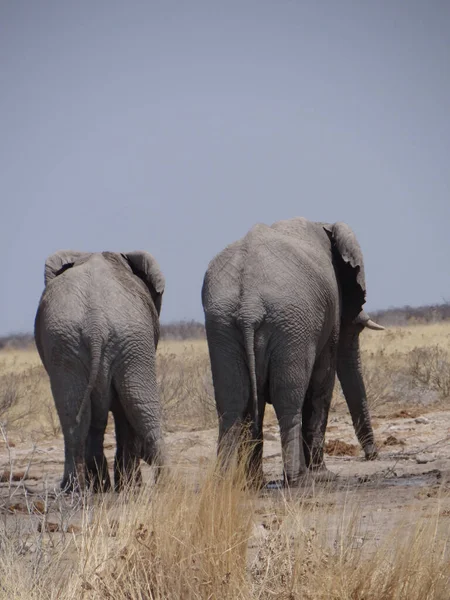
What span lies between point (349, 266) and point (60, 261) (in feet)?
8.57

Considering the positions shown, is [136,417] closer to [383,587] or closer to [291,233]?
[291,233]

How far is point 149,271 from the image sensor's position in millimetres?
10758

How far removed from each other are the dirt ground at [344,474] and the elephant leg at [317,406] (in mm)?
389

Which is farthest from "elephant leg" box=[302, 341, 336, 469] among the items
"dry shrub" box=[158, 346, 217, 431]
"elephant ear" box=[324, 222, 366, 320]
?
"dry shrub" box=[158, 346, 217, 431]

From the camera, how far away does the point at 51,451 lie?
14258 millimetres

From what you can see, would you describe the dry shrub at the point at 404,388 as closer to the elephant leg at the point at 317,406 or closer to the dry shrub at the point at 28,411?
the dry shrub at the point at 28,411

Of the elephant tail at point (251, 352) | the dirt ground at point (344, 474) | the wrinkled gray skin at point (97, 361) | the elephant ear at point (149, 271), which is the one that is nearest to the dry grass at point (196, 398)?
the dirt ground at point (344, 474)

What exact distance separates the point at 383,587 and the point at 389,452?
22.1 feet

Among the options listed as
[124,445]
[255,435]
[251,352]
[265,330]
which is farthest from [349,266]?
[124,445]

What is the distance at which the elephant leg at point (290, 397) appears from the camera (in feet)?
32.1

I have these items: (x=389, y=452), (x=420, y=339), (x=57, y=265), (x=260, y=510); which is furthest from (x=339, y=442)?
(x=420, y=339)

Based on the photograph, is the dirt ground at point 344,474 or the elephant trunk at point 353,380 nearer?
the dirt ground at point 344,474

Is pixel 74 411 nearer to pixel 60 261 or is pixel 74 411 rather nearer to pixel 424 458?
pixel 60 261

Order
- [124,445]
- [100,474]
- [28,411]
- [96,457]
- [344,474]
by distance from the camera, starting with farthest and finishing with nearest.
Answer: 1. [28,411]
2. [344,474]
3. [124,445]
4. [96,457]
5. [100,474]
